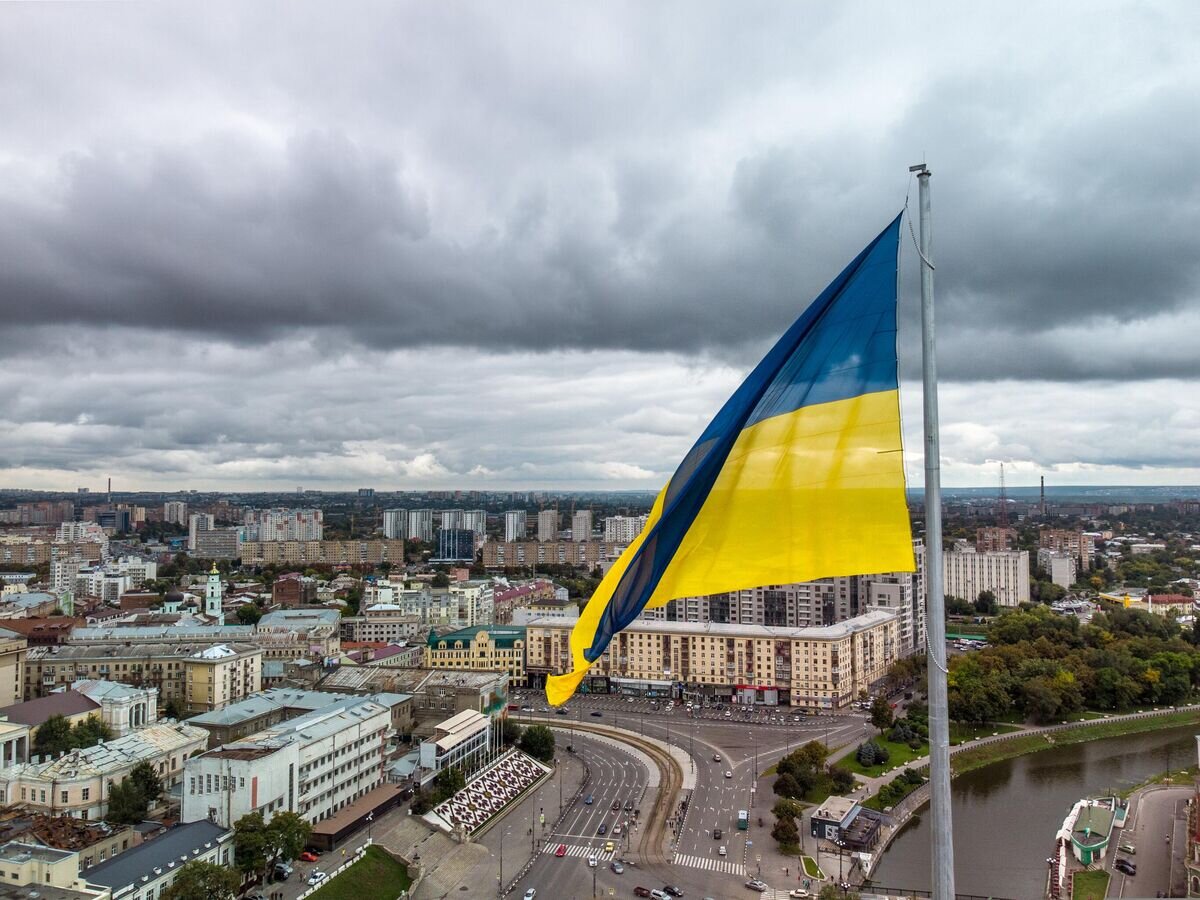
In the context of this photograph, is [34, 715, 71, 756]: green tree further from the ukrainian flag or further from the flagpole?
the flagpole

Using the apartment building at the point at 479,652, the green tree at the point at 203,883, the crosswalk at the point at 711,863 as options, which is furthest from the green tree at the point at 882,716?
the green tree at the point at 203,883

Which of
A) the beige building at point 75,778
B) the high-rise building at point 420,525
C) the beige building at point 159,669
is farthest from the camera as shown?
the high-rise building at point 420,525

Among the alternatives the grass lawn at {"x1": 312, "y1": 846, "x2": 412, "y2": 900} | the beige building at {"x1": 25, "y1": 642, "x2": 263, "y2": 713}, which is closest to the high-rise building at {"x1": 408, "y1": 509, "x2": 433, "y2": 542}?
the beige building at {"x1": 25, "y1": 642, "x2": 263, "y2": 713}

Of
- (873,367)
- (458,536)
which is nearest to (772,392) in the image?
(873,367)

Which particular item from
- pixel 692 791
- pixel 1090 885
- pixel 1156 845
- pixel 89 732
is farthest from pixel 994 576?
pixel 89 732

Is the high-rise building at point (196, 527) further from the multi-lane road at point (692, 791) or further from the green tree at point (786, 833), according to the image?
the green tree at point (786, 833)

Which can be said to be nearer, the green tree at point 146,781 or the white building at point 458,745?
the green tree at point 146,781
